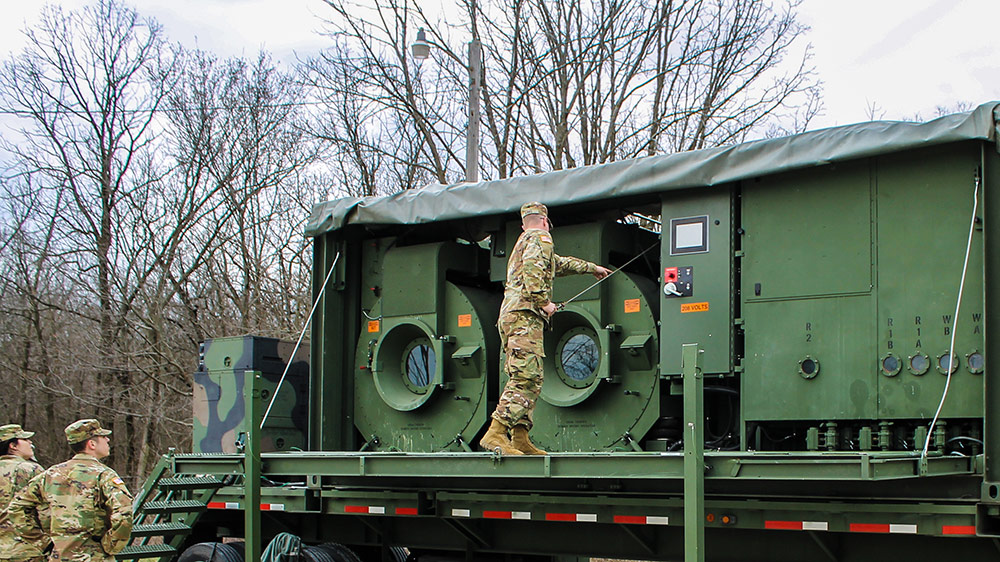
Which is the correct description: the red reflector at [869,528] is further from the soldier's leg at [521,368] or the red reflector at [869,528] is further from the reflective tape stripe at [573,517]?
the soldier's leg at [521,368]

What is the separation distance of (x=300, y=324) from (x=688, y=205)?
13327 millimetres

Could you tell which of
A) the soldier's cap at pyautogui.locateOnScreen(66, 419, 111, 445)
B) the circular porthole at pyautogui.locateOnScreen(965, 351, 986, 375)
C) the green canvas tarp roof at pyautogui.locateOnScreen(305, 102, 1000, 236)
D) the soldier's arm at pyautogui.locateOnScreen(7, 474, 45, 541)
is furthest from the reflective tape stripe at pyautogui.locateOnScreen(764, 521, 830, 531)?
the soldier's arm at pyautogui.locateOnScreen(7, 474, 45, 541)

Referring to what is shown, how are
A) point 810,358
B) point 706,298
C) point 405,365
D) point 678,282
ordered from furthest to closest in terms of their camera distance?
point 405,365 → point 678,282 → point 706,298 → point 810,358

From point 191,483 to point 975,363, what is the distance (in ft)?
18.0

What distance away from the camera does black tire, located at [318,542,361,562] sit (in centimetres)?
818

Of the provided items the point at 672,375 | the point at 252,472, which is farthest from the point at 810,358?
the point at 252,472

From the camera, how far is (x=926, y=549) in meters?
5.76

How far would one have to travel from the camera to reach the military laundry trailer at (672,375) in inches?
226

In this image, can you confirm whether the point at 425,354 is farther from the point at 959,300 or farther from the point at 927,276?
the point at 959,300

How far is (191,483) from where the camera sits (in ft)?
26.4

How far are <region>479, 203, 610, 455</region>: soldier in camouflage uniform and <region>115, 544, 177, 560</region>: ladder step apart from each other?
2763mm

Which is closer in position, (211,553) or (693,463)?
(693,463)

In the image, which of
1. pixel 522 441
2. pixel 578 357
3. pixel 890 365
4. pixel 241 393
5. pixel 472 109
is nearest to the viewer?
pixel 890 365

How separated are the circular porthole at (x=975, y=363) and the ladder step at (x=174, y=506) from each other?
5.44 m
